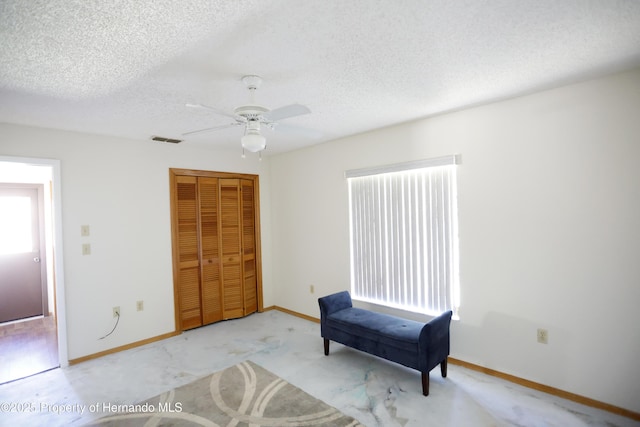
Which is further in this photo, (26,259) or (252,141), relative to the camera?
(26,259)

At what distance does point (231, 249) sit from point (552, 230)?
12.3 feet

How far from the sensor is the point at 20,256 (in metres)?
4.81

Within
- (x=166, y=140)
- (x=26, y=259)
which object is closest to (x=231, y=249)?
(x=166, y=140)

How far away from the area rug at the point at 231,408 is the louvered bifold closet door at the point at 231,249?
1690 millimetres

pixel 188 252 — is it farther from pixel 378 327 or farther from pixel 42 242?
pixel 42 242

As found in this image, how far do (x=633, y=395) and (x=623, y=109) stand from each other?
199 cm

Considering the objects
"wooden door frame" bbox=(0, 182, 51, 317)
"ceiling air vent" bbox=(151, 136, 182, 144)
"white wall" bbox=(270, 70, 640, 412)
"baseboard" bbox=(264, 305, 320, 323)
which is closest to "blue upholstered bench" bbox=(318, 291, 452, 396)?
"white wall" bbox=(270, 70, 640, 412)

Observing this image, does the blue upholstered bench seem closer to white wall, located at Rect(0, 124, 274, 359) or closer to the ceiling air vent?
white wall, located at Rect(0, 124, 274, 359)

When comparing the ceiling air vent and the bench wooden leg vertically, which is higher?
the ceiling air vent

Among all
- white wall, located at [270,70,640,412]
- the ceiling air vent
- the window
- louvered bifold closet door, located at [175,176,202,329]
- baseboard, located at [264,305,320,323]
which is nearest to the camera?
white wall, located at [270,70,640,412]

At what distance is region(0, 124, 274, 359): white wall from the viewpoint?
3.26m

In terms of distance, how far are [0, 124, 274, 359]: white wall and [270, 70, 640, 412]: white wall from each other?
9.73ft

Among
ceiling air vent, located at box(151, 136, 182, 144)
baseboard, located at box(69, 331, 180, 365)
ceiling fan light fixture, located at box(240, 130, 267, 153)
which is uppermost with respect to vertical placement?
ceiling air vent, located at box(151, 136, 182, 144)

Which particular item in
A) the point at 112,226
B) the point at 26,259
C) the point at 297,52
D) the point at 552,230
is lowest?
the point at 26,259
